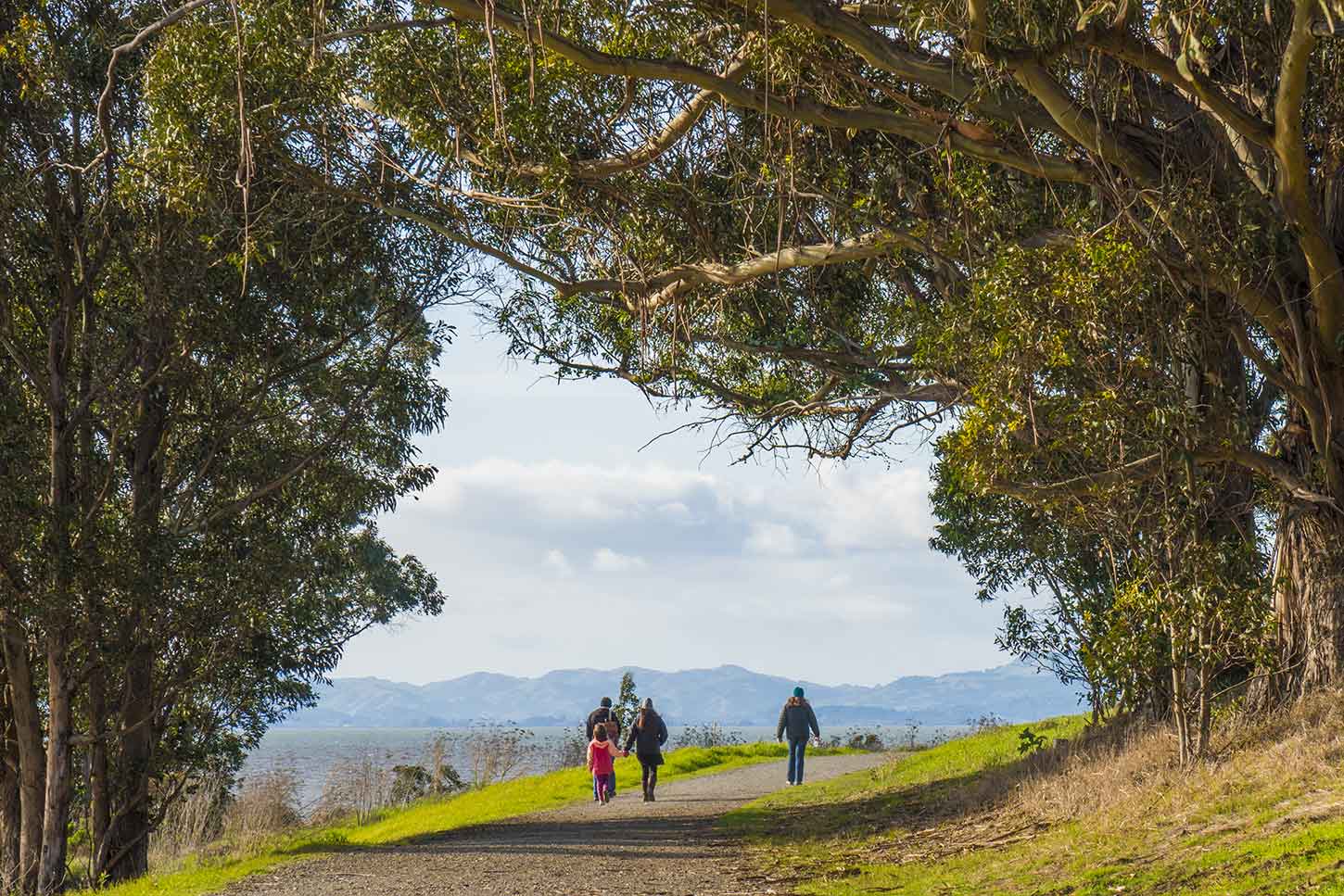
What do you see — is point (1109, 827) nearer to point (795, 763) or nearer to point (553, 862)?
point (553, 862)

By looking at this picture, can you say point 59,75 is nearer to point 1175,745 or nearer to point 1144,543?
point 1144,543

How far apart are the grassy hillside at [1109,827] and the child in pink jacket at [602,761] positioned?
3320mm

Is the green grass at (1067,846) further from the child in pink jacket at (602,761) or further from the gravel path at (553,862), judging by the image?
the child in pink jacket at (602,761)

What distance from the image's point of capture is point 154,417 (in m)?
17.8

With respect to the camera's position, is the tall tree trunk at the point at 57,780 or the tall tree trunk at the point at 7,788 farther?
the tall tree trunk at the point at 7,788

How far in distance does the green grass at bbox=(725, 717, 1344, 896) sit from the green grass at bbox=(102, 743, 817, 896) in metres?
5.12

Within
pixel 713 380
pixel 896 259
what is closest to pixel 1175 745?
pixel 896 259

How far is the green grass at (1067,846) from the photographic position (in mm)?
7648

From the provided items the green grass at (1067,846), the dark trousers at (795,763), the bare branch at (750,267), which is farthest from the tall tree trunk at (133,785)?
the dark trousers at (795,763)

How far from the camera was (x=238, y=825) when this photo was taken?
70.4 ft

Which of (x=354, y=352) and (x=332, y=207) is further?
(x=354, y=352)

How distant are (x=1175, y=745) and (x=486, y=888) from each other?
6.59 metres

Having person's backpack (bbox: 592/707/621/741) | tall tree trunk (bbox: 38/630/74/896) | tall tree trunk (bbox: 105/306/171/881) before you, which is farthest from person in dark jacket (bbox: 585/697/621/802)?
tall tree trunk (bbox: 38/630/74/896)

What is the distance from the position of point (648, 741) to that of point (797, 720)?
115 inches
